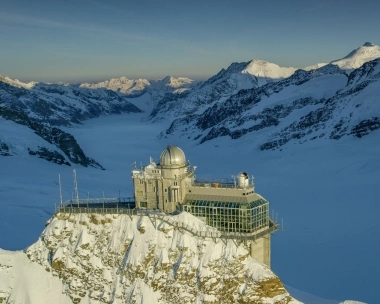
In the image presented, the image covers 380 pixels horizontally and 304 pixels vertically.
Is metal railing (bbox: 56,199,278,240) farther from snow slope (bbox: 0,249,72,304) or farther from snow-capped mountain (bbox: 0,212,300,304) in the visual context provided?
snow slope (bbox: 0,249,72,304)

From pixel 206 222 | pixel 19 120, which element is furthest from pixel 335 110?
pixel 206 222

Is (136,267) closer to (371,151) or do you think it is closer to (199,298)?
(199,298)

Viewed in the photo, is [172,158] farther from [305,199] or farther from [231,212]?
[305,199]

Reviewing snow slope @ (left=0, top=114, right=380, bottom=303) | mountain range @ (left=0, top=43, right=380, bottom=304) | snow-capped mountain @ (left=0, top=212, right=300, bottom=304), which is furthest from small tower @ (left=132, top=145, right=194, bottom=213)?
snow slope @ (left=0, top=114, right=380, bottom=303)

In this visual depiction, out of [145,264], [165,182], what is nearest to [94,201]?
[165,182]

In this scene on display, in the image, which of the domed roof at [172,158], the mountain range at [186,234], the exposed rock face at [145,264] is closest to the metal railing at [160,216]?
the exposed rock face at [145,264]

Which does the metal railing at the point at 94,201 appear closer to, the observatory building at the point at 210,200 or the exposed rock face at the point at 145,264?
the exposed rock face at the point at 145,264
